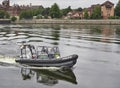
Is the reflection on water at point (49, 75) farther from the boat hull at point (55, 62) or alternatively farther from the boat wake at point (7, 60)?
the boat wake at point (7, 60)

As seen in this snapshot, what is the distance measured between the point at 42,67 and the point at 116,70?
11.2 metres

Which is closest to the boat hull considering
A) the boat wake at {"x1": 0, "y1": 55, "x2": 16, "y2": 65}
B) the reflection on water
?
the reflection on water

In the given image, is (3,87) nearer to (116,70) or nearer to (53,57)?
(53,57)

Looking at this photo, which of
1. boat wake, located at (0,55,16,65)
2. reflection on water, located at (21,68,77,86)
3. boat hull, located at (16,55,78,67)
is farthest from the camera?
boat wake, located at (0,55,16,65)

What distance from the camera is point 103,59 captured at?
61.3 metres

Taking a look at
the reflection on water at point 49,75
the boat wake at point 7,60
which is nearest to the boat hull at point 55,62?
the reflection on water at point 49,75

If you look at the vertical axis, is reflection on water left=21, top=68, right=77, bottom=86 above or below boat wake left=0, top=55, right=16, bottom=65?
below

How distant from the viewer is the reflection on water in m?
45.4

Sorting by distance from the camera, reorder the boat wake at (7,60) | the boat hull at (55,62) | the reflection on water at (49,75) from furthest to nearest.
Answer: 1. the boat wake at (7,60)
2. the boat hull at (55,62)
3. the reflection on water at (49,75)

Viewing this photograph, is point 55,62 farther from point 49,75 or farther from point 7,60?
point 7,60

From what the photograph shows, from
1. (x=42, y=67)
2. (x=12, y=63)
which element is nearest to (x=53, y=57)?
(x=42, y=67)

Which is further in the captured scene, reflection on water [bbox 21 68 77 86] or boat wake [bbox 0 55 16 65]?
boat wake [bbox 0 55 16 65]

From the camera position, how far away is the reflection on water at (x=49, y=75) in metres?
45.4

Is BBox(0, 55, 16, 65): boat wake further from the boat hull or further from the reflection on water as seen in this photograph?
the reflection on water
